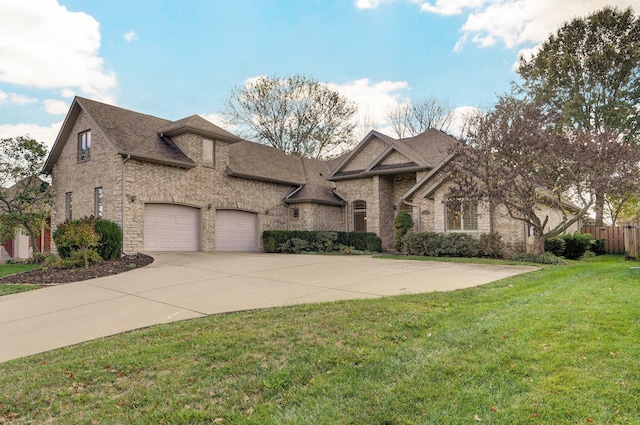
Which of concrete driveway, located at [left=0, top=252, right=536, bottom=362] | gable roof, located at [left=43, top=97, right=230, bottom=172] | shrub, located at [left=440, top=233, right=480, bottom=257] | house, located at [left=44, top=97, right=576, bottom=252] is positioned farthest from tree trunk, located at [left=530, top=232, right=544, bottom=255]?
gable roof, located at [left=43, top=97, right=230, bottom=172]

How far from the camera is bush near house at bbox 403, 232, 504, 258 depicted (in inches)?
598

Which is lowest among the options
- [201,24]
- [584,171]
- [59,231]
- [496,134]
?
[59,231]

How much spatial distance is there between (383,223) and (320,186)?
4360 millimetres

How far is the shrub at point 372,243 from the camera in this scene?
19984mm

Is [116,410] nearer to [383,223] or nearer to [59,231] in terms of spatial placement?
[59,231]

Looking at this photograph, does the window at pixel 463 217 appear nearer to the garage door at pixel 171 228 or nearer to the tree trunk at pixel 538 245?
the tree trunk at pixel 538 245

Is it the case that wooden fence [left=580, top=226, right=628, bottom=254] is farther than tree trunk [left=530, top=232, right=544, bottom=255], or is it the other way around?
wooden fence [left=580, top=226, right=628, bottom=254]

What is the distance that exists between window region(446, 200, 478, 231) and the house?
0.14 feet

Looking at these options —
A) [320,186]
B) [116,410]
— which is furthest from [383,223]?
[116,410]

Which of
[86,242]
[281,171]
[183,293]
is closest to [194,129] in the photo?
[281,171]

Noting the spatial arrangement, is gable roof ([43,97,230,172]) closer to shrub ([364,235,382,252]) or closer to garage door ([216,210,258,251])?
garage door ([216,210,258,251])

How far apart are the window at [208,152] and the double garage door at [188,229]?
227 centimetres

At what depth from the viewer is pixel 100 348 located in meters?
4.64

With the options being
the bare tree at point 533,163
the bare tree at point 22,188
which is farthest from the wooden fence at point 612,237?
the bare tree at point 22,188
